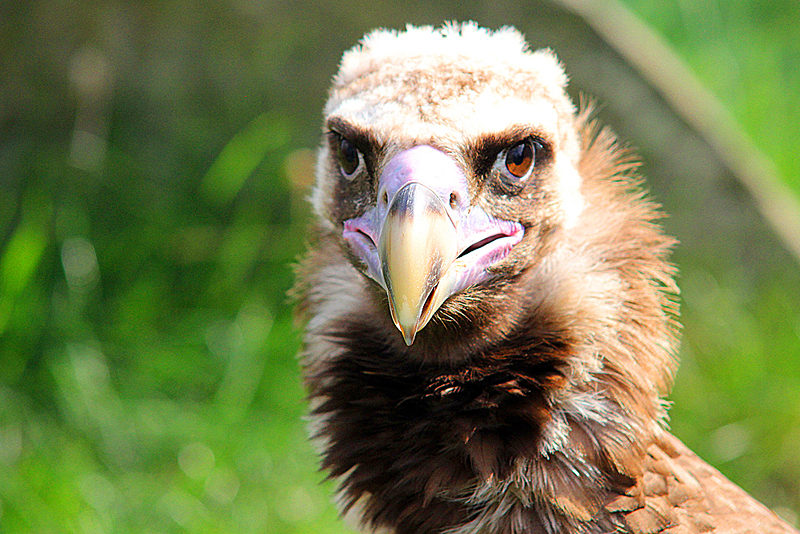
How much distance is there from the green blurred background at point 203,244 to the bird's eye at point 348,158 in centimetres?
177

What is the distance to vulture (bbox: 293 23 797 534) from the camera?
64.5 inches

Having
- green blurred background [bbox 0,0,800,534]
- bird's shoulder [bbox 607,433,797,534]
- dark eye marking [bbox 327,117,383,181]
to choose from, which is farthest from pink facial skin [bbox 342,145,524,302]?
green blurred background [bbox 0,0,800,534]

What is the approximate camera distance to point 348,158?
1.87 m

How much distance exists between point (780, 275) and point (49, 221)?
3518 millimetres

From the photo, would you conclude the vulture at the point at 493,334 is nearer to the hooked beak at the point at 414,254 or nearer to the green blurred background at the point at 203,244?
the hooked beak at the point at 414,254

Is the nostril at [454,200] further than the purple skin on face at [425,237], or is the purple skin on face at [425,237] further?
the nostril at [454,200]

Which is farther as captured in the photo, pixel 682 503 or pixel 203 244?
pixel 203 244

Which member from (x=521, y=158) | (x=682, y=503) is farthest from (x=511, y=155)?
(x=682, y=503)

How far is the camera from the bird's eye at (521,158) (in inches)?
69.3

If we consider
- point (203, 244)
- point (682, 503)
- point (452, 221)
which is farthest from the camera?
point (203, 244)

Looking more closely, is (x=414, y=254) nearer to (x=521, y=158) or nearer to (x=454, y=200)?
(x=454, y=200)

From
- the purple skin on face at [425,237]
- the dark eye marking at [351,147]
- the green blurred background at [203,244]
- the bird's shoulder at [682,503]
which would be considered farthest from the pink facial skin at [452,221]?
the green blurred background at [203,244]

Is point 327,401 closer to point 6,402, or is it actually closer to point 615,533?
point 615,533

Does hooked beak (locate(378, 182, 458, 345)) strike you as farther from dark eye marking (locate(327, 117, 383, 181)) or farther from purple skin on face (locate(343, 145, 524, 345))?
dark eye marking (locate(327, 117, 383, 181))
